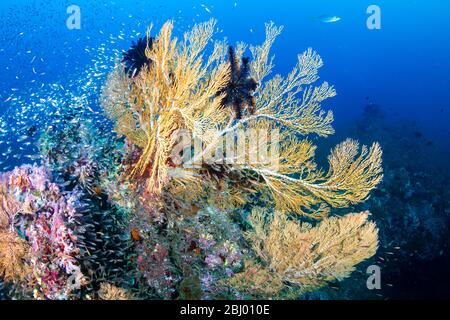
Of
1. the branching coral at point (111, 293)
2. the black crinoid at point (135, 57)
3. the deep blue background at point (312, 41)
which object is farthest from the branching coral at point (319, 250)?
the deep blue background at point (312, 41)

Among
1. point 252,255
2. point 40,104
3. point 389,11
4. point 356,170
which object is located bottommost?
point 252,255

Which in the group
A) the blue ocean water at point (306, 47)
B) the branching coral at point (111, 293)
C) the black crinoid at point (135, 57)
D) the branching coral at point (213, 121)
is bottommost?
the branching coral at point (111, 293)

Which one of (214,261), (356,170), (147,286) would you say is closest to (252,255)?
(214,261)

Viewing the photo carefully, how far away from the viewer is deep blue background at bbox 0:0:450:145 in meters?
34.6

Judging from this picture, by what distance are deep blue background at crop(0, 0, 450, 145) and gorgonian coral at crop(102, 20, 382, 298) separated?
20.9 feet

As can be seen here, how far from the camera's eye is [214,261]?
5145mm

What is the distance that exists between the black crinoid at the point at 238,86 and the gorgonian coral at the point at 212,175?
0.06 feet

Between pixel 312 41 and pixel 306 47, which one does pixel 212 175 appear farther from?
pixel 312 41

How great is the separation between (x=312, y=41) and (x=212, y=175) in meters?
90.2

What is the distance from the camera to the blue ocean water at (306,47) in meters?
20.0

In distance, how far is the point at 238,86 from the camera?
5617 mm

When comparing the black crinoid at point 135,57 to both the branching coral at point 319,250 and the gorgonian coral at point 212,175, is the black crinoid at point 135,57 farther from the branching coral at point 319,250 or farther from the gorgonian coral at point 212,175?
the branching coral at point 319,250

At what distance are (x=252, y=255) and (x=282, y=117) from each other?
285 centimetres
